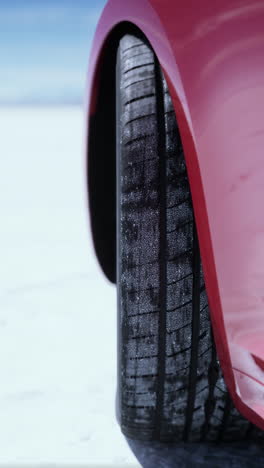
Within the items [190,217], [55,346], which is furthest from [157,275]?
[55,346]

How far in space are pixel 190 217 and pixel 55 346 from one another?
0.96 metres

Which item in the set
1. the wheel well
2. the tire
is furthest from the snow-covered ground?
the tire

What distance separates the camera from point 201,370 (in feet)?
3.68

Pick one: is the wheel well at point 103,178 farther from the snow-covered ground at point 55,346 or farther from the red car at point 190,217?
the red car at point 190,217

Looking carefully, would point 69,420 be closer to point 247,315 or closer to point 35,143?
point 247,315

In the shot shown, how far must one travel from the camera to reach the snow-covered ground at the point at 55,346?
1.35 meters

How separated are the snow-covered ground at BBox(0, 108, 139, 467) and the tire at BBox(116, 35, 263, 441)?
0.23 meters

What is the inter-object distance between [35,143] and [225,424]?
25.1 ft

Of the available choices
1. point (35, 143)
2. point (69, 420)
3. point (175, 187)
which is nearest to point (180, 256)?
point (175, 187)

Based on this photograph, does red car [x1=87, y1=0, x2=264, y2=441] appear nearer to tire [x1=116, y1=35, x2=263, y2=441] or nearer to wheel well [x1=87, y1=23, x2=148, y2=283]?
tire [x1=116, y1=35, x2=263, y2=441]

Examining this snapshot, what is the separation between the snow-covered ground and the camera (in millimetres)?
1352

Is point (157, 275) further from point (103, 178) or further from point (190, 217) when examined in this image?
point (103, 178)

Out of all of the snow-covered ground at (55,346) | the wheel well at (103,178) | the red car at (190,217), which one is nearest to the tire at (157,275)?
the red car at (190,217)

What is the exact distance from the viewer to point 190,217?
3.38 ft
